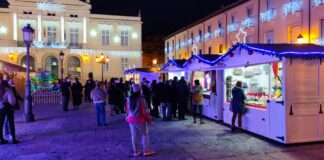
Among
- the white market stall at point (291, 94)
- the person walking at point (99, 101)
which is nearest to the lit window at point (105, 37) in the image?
the person walking at point (99, 101)

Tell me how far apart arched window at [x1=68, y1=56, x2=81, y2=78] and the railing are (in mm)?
20094

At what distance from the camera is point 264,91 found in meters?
9.66

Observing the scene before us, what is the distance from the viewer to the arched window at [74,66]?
4209 cm

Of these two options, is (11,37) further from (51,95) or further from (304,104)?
(304,104)

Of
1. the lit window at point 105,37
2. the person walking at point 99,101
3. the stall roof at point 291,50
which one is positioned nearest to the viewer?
the stall roof at point 291,50

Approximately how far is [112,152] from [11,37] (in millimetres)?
37032

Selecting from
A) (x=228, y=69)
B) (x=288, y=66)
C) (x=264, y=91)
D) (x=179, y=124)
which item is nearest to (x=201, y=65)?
(x=228, y=69)

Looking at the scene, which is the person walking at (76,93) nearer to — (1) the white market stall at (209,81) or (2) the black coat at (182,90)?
(1) the white market stall at (209,81)

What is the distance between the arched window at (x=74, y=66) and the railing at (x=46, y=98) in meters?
20.1

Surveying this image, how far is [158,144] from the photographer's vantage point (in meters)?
8.63

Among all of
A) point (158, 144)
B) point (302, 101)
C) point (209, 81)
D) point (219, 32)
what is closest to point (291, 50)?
point (302, 101)

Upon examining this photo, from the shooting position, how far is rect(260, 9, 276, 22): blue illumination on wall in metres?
23.4

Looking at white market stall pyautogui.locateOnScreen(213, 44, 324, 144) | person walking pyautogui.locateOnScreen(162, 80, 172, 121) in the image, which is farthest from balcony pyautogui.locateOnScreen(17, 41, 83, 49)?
white market stall pyautogui.locateOnScreen(213, 44, 324, 144)

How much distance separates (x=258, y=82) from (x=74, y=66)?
3582cm
